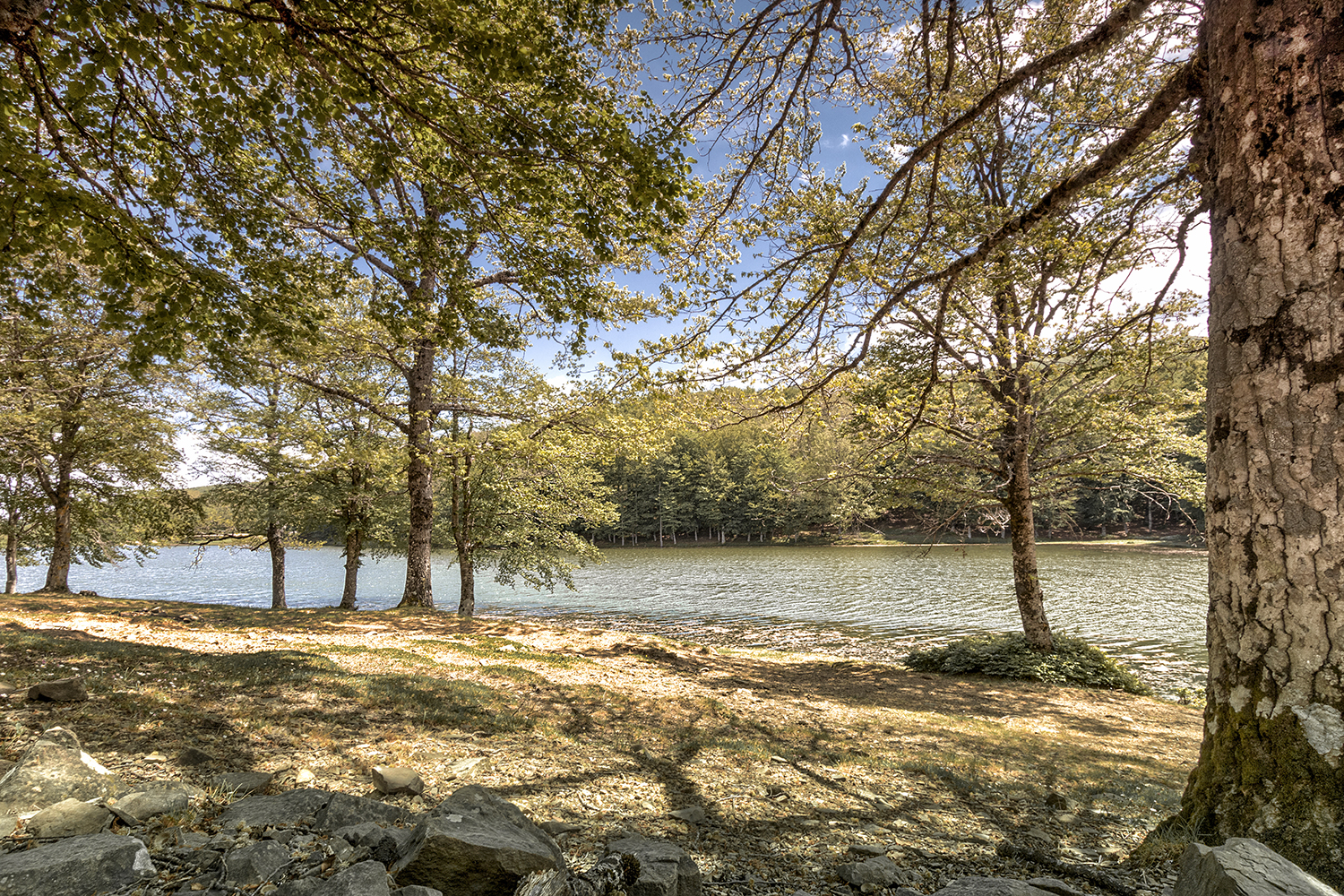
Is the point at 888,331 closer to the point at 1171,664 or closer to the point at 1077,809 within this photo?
the point at 1077,809

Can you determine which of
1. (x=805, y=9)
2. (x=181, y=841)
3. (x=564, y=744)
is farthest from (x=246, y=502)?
(x=805, y=9)

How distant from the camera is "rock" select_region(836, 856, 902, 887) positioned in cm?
269

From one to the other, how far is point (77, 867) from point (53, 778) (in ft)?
3.63

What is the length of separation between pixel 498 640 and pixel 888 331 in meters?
10.4

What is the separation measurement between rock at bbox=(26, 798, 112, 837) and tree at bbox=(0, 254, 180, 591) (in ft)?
35.0

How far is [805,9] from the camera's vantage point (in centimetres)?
425

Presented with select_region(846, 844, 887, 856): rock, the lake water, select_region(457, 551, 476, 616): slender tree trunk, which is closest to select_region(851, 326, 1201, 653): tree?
the lake water

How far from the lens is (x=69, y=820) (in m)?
2.25

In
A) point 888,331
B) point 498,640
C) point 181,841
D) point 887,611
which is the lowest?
point 887,611

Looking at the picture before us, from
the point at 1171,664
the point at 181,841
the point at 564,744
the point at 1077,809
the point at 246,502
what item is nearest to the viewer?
the point at 181,841

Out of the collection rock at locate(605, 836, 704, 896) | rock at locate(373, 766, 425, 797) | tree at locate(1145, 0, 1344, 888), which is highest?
tree at locate(1145, 0, 1344, 888)

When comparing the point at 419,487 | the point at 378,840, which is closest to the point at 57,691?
the point at 378,840

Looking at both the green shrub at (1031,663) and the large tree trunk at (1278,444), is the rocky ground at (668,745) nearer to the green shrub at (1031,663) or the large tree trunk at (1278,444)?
the large tree trunk at (1278,444)

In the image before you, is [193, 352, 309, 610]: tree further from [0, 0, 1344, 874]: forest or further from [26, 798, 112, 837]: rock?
[26, 798, 112, 837]: rock
